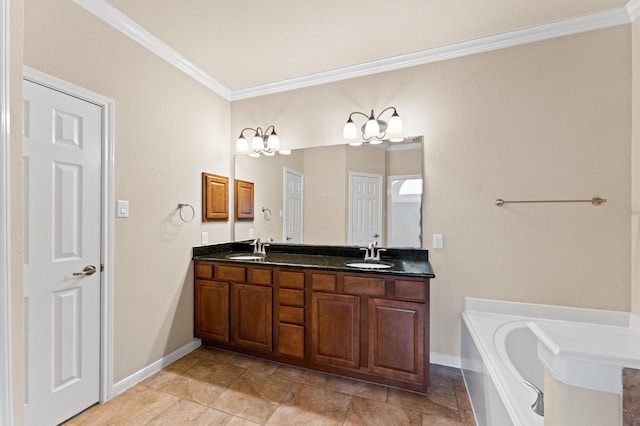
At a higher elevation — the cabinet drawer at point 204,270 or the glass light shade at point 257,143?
the glass light shade at point 257,143

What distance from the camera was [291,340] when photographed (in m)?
2.24

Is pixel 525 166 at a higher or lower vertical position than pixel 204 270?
higher

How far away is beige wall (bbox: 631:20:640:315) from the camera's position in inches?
72.6

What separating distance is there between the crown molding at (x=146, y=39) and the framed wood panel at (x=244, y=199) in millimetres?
1000

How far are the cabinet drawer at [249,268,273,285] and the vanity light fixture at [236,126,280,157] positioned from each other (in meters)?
1.28

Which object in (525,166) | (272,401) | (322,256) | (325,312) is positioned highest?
(525,166)

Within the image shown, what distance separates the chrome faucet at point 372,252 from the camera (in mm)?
2484

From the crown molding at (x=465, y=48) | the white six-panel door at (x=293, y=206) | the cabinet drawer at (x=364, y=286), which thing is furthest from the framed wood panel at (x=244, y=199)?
the cabinet drawer at (x=364, y=286)

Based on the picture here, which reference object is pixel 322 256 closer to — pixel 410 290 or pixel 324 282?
pixel 324 282

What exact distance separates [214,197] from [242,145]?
2.13 feet

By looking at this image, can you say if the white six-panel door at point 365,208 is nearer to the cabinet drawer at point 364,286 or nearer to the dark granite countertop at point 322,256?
the dark granite countertop at point 322,256

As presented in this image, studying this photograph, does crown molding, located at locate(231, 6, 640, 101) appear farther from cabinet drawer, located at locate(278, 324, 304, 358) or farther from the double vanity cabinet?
cabinet drawer, located at locate(278, 324, 304, 358)

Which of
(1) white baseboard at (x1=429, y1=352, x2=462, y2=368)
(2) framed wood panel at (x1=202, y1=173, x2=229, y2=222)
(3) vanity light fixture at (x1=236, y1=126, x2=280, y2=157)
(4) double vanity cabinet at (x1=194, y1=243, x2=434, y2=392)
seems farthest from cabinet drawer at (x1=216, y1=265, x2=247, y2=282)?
(1) white baseboard at (x1=429, y1=352, x2=462, y2=368)

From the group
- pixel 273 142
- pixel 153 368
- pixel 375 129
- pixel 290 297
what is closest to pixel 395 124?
pixel 375 129
